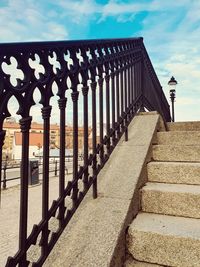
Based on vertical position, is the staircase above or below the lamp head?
below

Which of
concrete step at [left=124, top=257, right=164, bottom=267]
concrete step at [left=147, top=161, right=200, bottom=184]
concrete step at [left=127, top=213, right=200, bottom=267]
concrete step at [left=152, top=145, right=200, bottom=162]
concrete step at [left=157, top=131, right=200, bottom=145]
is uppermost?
concrete step at [left=157, top=131, right=200, bottom=145]

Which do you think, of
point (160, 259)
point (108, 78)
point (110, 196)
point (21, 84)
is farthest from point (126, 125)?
point (21, 84)

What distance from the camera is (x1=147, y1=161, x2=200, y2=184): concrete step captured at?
8.67ft

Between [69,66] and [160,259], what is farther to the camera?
[69,66]

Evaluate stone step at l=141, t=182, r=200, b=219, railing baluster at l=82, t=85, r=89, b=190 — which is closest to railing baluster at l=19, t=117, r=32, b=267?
railing baluster at l=82, t=85, r=89, b=190

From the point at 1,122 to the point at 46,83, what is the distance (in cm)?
48

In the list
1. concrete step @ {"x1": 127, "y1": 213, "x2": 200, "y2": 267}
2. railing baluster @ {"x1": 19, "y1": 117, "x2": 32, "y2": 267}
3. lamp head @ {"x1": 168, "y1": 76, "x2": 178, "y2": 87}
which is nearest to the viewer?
railing baluster @ {"x1": 19, "y1": 117, "x2": 32, "y2": 267}

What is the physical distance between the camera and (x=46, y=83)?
181cm

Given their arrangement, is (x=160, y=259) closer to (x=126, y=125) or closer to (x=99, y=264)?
(x=99, y=264)

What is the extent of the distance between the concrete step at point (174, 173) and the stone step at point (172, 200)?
0.20 metres

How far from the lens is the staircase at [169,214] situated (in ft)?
6.19

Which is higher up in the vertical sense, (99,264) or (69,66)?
(69,66)

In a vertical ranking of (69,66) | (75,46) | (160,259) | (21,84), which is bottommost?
(160,259)

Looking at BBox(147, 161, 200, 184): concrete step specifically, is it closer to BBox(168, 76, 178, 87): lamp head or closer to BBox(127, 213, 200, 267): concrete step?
BBox(127, 213, 200, 267): concrete step
